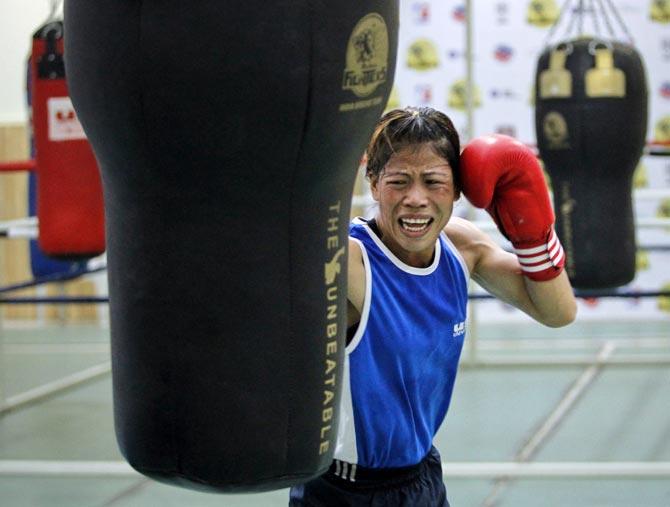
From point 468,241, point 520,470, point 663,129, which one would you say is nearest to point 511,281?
point 468,241

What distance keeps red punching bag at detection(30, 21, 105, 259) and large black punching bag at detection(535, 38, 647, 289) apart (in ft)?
5.19

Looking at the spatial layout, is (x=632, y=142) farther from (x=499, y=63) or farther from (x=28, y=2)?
(x=28, y=2)

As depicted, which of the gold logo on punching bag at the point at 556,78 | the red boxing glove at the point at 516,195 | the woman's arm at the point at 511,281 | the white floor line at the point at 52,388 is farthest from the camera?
the white floor line at the point at 52,388

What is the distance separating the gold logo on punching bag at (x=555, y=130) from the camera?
4.07 meters

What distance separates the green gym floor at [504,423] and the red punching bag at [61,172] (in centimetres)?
83

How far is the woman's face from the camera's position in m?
2.00

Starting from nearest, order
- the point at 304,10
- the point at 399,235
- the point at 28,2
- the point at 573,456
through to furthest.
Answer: the point at 304,10, the point at 399,235, the point at 573,456, the point at 28,2

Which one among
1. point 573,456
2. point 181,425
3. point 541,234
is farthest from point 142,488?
point 181,425

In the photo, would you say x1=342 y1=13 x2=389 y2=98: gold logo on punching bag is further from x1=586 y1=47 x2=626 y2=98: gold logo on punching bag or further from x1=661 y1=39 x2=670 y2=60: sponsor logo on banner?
x1=661 y1=39 x2=670 y2=60: sponsor logo on banner

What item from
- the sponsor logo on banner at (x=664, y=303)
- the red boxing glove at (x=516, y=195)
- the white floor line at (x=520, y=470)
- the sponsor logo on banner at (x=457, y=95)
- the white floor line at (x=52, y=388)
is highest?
the sponsor logo on banner at (x=457, y=95)

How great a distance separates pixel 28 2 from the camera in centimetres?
834

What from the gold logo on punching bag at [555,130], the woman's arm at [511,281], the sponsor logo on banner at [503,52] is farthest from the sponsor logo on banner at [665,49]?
the woman's arm at [511,281]

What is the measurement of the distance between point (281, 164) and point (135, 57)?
221mm

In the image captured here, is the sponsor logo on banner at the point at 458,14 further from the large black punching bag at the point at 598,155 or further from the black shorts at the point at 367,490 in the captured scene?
the black shorts at the point at 367,490
